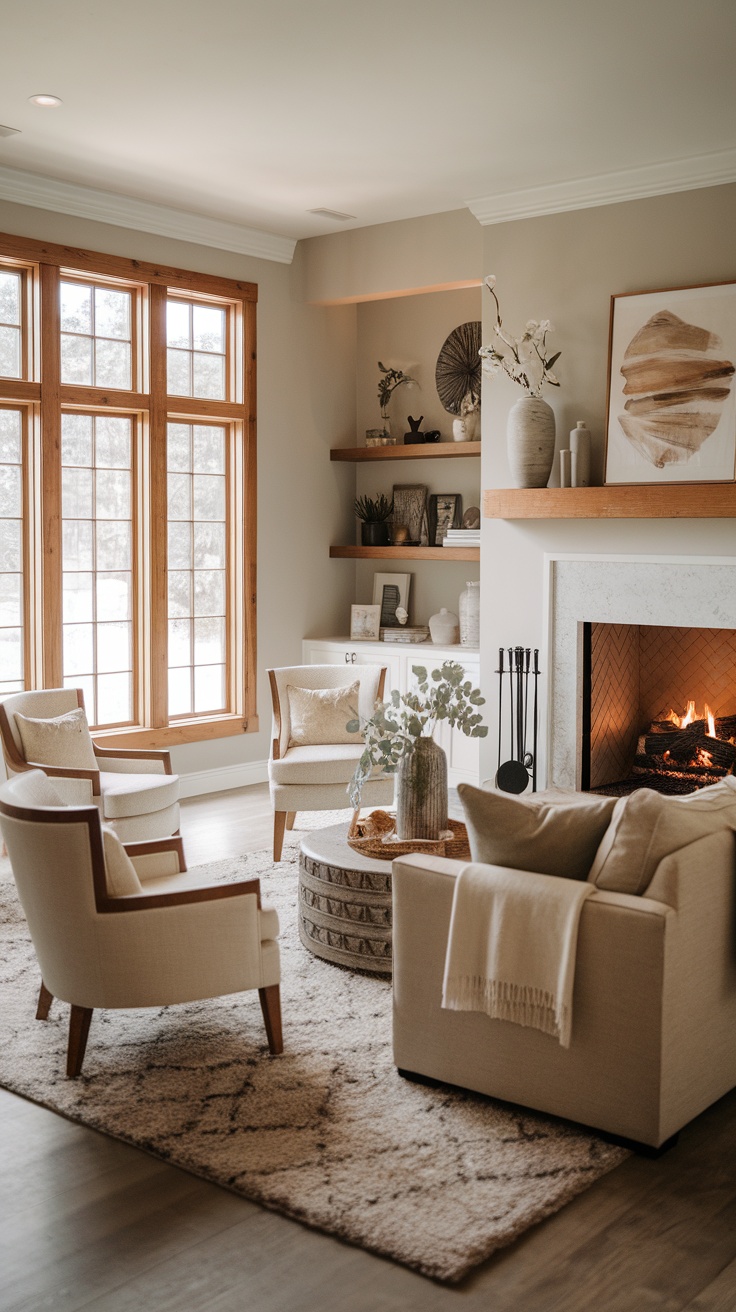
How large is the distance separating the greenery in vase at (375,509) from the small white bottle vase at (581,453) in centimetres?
206

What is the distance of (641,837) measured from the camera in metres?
2.80

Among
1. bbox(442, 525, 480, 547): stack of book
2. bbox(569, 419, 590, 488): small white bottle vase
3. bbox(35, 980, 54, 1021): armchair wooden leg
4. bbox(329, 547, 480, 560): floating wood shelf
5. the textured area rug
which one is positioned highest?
bbox(569, 419, 590, 488): small white bottle vase

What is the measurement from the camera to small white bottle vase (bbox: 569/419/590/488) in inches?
226

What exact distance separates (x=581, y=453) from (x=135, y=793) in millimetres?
2655

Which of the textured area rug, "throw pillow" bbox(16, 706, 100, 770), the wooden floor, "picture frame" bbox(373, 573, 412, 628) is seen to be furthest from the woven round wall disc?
the wooden floor

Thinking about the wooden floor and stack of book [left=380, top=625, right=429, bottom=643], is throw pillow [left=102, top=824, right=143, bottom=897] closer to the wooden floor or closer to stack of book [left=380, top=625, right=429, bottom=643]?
the wooden floor

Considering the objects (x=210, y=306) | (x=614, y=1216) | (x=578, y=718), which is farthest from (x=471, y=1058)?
(x=210, y=306)

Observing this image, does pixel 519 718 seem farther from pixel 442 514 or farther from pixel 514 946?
pixel 514 946

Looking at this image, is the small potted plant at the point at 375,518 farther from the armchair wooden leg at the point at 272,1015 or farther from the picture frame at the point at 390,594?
the armchair wooden leg at the point at 272,1015

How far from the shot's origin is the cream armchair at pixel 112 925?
10.2ft

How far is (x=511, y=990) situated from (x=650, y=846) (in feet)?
1.58

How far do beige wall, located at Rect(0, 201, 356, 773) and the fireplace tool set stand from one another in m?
1.75

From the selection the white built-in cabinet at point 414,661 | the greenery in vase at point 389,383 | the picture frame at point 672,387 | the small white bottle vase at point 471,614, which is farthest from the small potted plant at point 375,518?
the picture frame at point 672,387

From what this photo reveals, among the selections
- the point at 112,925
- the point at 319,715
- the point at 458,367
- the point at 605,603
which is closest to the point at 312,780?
the point at 319,715
